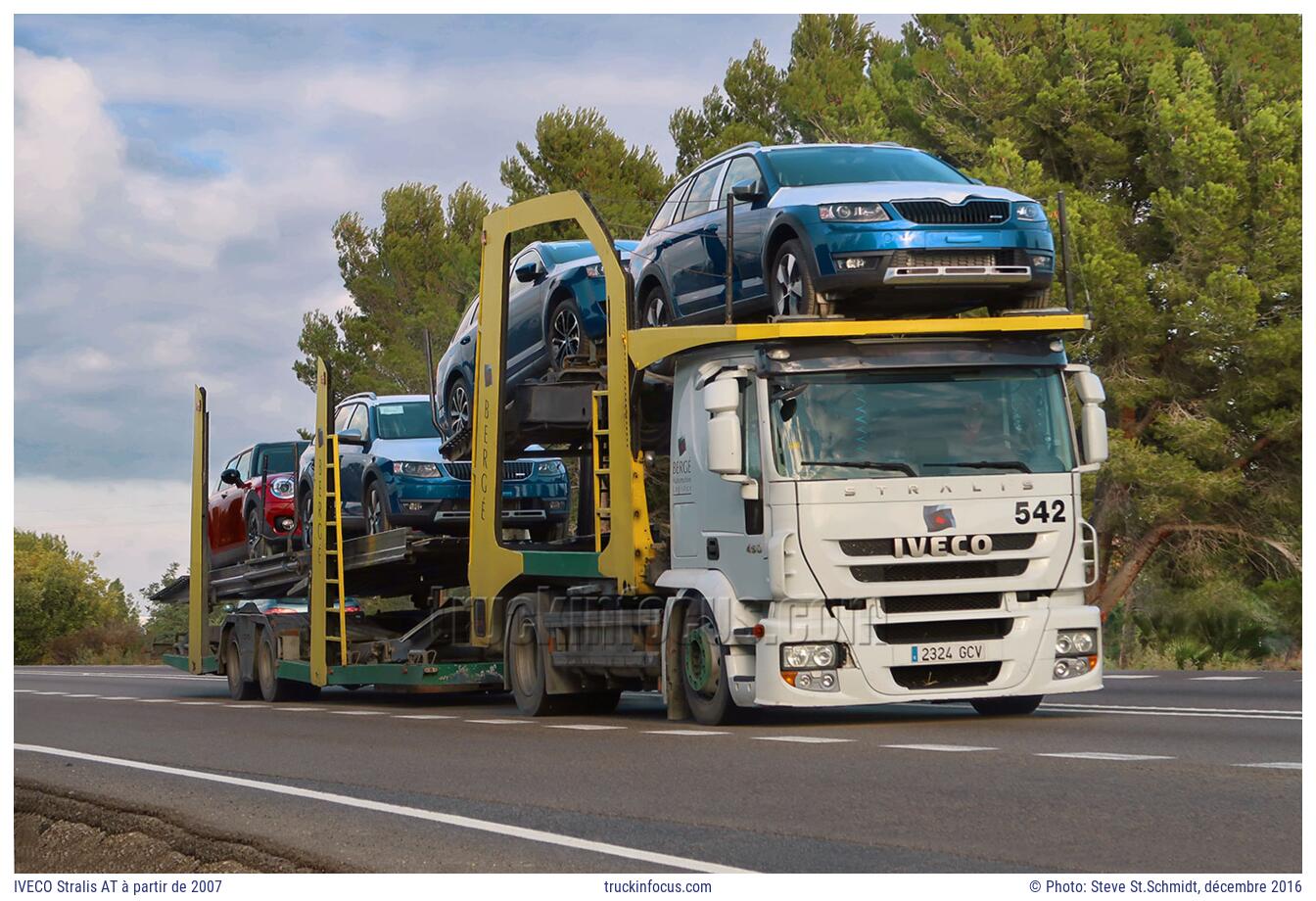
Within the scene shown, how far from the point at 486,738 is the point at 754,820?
549cm

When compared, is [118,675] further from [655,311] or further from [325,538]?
[655,311]

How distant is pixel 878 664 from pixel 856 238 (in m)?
2.72

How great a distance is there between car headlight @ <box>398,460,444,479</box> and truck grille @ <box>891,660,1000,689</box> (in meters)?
6.78

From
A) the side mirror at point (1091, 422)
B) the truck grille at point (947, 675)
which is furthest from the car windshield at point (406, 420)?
the side mirror at point (1091, 422)

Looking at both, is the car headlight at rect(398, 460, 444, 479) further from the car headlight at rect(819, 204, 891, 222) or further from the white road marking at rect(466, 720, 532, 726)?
the car headlight at rect(819, 204, 891, 222)

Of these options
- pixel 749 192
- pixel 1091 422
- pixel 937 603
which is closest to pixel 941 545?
pixel 937 603

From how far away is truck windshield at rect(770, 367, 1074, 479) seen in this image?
12711 mm

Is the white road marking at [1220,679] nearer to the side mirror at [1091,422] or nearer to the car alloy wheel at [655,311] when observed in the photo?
the side mirror at [1091,422]

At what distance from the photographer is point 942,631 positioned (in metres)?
12.8

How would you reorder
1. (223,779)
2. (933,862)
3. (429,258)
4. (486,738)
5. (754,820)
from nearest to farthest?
(933,862) < (754,820) < (223,779) < (486,738) < (429,258)

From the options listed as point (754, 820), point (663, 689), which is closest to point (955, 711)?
point (663, 689)

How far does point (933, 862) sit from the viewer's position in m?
7.17

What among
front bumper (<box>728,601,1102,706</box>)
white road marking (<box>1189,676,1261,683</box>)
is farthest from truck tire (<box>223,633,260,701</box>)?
front bumper (<box>728,601,1102,706</box>)

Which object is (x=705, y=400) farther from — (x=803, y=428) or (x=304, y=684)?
(x=304, y=684)
